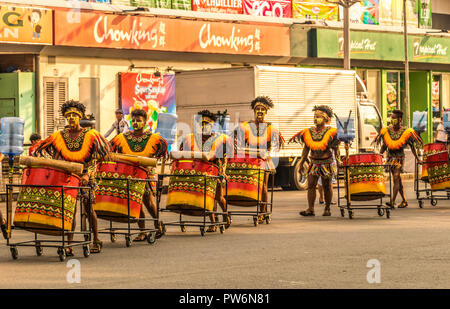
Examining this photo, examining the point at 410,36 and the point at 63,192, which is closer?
the point at 63,192

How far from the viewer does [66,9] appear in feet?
102

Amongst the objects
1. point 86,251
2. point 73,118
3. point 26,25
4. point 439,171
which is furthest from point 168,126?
point 86,251

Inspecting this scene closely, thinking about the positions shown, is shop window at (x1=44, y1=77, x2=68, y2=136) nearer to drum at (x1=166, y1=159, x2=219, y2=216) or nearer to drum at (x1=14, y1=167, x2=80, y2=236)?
drum at (x1=166, y1=159, x2=219, y2=216)

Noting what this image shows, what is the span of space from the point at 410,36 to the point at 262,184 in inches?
1104

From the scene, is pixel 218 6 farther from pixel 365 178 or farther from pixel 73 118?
pixel 73 118

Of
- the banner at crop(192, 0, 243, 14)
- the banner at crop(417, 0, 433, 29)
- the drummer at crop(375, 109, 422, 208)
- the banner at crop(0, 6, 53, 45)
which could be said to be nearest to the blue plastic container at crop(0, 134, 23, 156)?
the drummer at crop(375, 109, 422, 208)

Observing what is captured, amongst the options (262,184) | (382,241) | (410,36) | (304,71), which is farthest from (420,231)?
(410,36)

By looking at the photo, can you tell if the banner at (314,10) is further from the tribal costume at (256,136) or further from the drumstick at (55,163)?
the drumstick at (55,163)

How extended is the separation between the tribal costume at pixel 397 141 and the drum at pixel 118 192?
778cm

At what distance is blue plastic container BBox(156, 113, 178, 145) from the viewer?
1100 inches

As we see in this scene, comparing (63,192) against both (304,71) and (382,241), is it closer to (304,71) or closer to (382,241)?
(382,241)

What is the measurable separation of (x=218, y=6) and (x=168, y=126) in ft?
26.8

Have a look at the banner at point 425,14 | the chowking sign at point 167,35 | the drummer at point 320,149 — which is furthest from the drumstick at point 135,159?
the banner at point 425,14

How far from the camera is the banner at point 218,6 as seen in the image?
3491 centimetres
